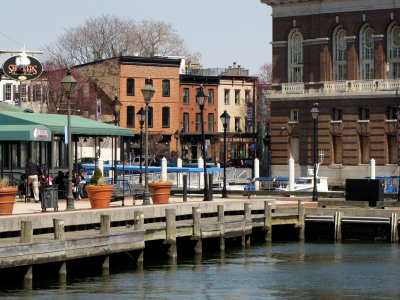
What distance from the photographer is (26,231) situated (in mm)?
40688

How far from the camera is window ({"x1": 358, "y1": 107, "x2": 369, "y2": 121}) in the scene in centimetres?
9644

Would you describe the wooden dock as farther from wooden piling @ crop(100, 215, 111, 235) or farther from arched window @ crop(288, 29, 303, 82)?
arched window @ crop(288, 29, 303, 82)

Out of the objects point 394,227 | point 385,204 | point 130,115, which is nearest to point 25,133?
point 394,227

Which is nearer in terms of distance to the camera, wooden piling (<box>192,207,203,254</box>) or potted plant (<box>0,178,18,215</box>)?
potted plant (<box>0,178,18,215</box>)

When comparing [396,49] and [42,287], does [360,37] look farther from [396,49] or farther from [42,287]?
[42,287]

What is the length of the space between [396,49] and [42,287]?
5696 cm

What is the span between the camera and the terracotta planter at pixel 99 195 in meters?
49.8

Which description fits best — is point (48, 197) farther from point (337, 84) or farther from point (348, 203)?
point (337, 84)

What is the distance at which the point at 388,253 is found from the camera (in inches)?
2131

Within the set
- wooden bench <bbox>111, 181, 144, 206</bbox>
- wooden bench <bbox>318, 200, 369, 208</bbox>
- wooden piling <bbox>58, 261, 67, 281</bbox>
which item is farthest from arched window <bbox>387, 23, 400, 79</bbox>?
wooden piling <bbox>58, 261, 67, 281</bbox>

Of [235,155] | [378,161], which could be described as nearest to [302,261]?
[378,161]

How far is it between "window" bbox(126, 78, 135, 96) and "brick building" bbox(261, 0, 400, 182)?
36.4 metres

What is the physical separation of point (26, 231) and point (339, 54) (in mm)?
59199

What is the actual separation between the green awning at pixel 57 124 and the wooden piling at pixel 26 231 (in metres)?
14.5
